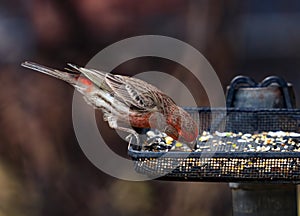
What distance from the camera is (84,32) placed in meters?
6.73

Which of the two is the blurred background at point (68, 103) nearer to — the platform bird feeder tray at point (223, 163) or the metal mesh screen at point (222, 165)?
the platform bird feeder tray at point (223, 163)

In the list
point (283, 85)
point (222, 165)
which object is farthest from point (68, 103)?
point (222, 165)

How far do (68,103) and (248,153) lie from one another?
3.60 m

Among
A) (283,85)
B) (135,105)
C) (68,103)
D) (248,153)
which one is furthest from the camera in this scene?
(68,103)

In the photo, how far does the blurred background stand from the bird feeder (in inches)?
88.9

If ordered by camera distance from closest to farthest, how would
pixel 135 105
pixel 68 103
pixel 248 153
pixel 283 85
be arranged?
1. pixel 248 153
2. pixel 135 105
3. pixel 283 85
4. pixel 68 103

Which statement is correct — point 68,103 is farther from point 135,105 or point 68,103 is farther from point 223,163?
point 223,163

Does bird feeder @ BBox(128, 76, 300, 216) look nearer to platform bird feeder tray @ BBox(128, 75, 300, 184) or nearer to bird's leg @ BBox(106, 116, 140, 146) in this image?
platform bird feeder tray @ BBox(128, 75, 300, 184)

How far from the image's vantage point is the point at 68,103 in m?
6.70

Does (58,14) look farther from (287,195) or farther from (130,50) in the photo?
(287,195)

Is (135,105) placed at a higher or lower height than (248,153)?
higher

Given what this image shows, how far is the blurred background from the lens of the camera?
661 cm

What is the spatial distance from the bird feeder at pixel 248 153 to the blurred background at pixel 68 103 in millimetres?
2258

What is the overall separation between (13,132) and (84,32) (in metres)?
1.04
